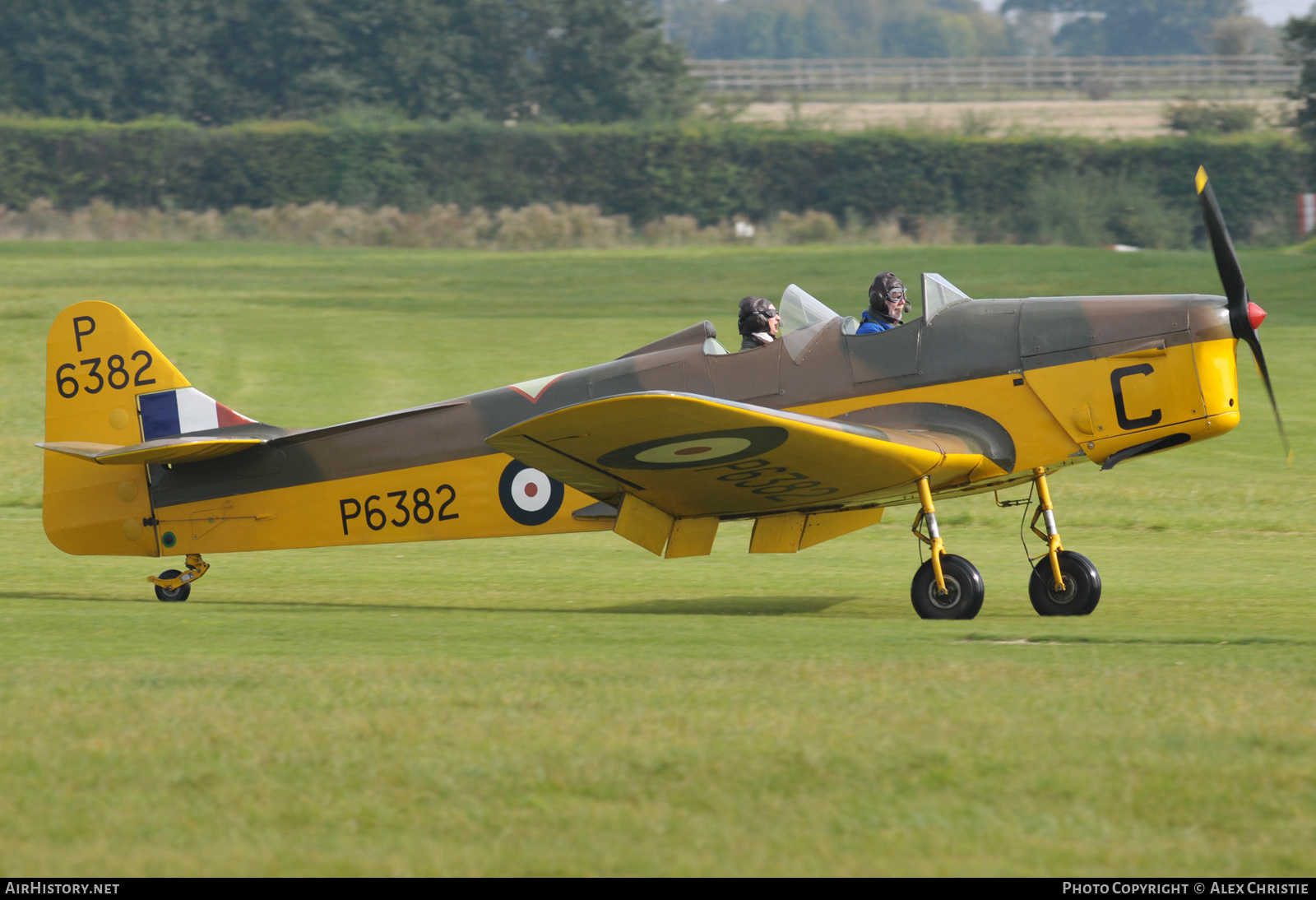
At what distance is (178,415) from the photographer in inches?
434

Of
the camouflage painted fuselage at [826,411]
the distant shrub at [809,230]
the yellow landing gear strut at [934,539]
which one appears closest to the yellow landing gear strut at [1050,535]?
the camouflage painted fuselage at [826,411]

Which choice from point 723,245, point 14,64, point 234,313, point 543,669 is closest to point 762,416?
point 543,669

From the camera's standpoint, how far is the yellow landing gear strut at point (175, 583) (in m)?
10.6

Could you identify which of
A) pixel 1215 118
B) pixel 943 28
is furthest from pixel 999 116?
pixel 943 28

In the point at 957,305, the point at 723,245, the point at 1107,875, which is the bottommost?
the point at 723,245

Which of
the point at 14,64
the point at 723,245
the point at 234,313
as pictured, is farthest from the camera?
the point at 14,64

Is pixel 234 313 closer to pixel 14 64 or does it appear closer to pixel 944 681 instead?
pixel 944 681

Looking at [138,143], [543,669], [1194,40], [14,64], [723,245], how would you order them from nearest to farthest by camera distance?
[543,669] < [723,245] < [138,143] < [14,64] < [1194,40]

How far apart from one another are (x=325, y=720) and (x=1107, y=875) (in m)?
3.03

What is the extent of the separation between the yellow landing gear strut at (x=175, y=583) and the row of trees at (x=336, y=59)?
48.6 meters

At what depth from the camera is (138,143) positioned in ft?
163

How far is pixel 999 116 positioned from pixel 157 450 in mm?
53675

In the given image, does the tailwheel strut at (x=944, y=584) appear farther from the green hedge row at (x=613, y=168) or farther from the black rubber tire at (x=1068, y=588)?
the green hedge row at (x=613, y=168)
